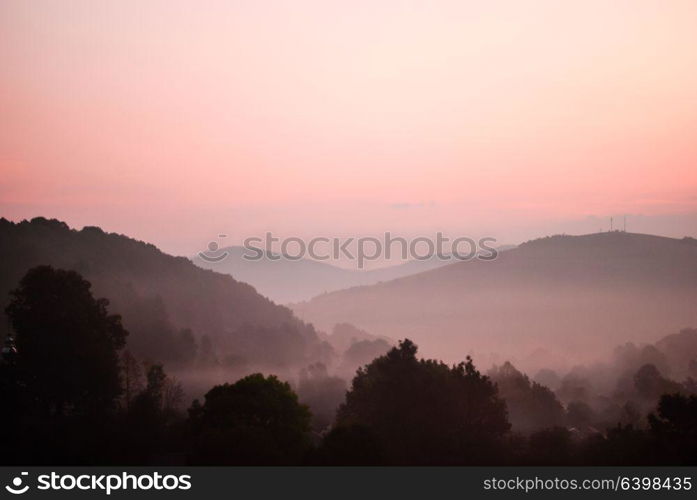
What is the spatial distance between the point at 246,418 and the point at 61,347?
79.6 feet

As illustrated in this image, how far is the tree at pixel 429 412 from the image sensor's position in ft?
233

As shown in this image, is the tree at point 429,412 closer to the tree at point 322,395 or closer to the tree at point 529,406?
the tree at point 529,406

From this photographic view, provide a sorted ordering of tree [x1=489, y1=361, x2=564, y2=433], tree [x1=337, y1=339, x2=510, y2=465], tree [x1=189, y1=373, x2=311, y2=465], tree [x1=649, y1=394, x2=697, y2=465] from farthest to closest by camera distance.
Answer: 1. tree [x1=489, y1=361, x2=564, y2=433]
2. tree [x1=337, y1=339, x2=510, y2=465]
3. tree [x1=649, y1=394, x2=697, y2=465]
4. tree [x1=189, y1=373, x2=311, y2=465]

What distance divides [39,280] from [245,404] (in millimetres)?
27733

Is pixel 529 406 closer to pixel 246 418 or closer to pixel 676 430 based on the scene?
pixel 676 430

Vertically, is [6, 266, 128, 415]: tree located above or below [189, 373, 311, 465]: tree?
above

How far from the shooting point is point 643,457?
2557 inches

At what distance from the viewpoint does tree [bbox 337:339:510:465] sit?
7088cm

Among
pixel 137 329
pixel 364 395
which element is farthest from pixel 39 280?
pixel 137 329

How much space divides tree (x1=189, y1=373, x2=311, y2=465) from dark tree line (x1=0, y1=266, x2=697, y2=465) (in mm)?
97

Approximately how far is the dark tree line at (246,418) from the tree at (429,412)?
0.11 m

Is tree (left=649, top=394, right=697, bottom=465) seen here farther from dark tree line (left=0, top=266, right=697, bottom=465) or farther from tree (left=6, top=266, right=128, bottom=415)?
tree (left=6, top=266, right=128, bottom=415)

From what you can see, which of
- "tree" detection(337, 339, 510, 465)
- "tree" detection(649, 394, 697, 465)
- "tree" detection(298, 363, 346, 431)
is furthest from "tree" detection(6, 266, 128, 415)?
"tree" detection(298, 363, 346, 431)
